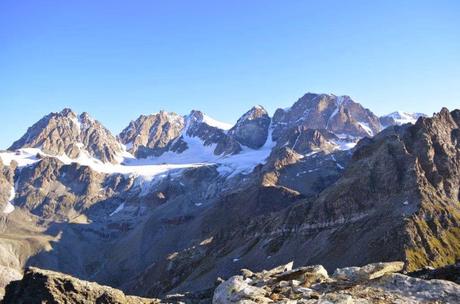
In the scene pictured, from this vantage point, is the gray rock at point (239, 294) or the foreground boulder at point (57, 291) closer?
the gray rock at point (239, 294)

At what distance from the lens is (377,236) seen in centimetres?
17450

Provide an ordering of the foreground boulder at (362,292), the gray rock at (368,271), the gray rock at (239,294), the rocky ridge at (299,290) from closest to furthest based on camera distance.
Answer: the foreground boulder at (362,292), the rocky ridge at (299,290), the gray rock at (239,294), the gray rock at (368,271)

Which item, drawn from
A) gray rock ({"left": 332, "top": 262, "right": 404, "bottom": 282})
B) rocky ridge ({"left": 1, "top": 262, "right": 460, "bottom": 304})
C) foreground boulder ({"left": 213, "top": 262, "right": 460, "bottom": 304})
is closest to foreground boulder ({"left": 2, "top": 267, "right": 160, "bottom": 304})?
rocky ridge ({"left": 1, "top": 262, "right": 460, "bottom": 304})

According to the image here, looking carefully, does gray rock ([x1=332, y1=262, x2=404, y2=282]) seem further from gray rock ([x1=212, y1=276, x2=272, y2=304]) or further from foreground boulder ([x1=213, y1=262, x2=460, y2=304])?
gray rock ([x1=212, y1=276, x2=272, y2=304])

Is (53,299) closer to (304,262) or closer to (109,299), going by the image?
(109,299)

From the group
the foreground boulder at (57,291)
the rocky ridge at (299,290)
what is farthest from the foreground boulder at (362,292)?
the foreground boulder at (57,291)

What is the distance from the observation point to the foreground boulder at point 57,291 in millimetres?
29125

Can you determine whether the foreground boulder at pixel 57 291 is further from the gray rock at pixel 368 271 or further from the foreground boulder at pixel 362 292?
the gray rock at pixel 368 271

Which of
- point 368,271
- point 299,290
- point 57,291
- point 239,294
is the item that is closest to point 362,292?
point 299,290

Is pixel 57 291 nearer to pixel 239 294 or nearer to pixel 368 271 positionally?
pixel 239 294

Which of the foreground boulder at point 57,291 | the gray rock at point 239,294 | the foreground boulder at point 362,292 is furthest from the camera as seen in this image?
the foreground boulder at point 57,291

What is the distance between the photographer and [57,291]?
1154 inches

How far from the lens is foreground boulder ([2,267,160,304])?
29125 millimetres

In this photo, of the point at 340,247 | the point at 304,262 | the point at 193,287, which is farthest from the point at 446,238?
the point at 193,287
